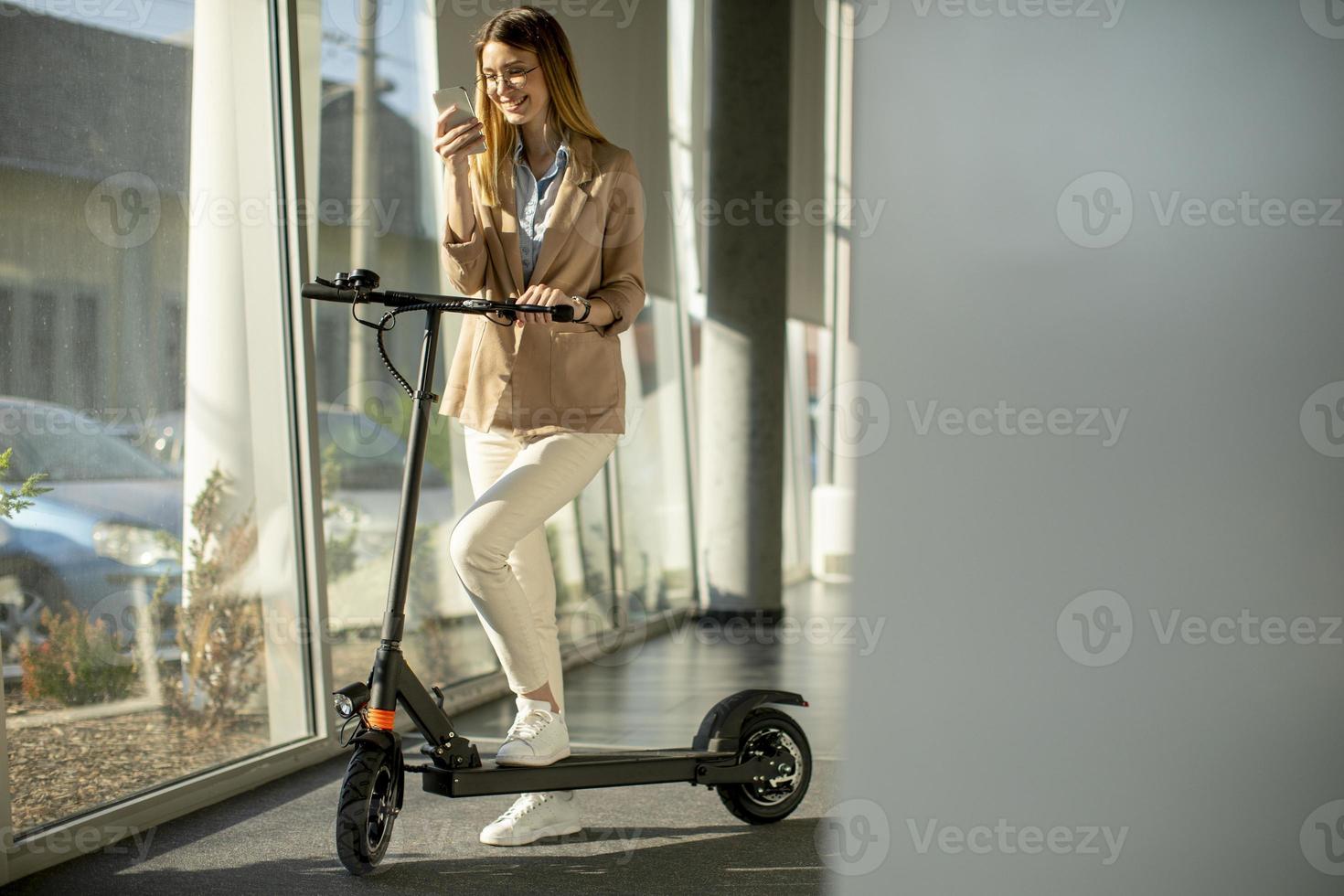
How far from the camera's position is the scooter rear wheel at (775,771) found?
2742 mm

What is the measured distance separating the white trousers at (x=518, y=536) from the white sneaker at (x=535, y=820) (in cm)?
22

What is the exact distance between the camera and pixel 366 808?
2.24 m

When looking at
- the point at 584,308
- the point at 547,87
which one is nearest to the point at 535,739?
the point at 584,308

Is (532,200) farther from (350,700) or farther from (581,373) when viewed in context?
(350,700)

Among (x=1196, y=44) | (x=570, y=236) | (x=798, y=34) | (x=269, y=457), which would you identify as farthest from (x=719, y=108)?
(x=1196, y=44)

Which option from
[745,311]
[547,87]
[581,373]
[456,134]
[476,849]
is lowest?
[476,849]

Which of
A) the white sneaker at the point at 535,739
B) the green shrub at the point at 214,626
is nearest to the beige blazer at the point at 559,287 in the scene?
the white sneaker at the point at 535,739

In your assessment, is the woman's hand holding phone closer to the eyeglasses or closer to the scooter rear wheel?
the eyeglasses

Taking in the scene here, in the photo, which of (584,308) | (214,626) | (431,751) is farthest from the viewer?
(214,626)

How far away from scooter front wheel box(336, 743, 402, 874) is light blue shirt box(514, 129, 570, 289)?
94 centimetres

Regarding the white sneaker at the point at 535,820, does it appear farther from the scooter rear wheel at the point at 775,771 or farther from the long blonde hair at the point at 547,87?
the long blonde hair at the point at 547,87

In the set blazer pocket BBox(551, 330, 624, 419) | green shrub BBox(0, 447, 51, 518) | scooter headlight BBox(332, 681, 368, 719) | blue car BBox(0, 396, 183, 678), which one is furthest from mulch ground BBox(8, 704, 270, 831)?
blazer pocket BBox(551, 330, 624, 419)

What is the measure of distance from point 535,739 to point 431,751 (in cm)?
20

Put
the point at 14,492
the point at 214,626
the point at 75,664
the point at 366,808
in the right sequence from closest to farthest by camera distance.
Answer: the point at 366,808 → the point at 14,492 → the point at 75,664 → the point at 214,626
